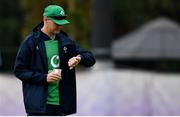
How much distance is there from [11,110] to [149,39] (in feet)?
38.8

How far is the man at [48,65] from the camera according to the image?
5922 millimetres

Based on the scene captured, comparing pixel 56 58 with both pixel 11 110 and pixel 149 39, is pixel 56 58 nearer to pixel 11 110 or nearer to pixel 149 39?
pixel 11 110

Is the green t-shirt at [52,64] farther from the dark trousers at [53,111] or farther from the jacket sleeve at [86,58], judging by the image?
the jacket sleeve at [86,58]

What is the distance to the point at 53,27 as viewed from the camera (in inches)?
233

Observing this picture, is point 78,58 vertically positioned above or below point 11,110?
above

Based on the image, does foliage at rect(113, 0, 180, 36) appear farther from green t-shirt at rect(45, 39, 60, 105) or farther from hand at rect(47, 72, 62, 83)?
hand at rect(47, 72, 62, 83)

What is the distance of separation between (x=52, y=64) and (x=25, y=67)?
0.19 m

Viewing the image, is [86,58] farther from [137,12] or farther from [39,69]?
[137,12]

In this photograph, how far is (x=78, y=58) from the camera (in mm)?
→ 5863

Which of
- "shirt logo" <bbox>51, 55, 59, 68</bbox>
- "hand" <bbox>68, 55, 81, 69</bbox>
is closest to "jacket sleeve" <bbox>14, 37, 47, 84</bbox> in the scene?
"shirt logo" <bbox>51, 55, 59, 68</bbox>

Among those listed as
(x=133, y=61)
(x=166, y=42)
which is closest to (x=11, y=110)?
(x=166, y=42)

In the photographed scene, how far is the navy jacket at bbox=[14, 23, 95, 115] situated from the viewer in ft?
19.5

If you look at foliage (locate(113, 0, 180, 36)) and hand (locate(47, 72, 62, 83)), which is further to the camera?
foliage (locate(113, 0, 180, 36))

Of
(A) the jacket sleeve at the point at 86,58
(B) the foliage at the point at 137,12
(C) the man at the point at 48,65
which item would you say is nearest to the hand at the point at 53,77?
(C) the man at the point at 48,65
